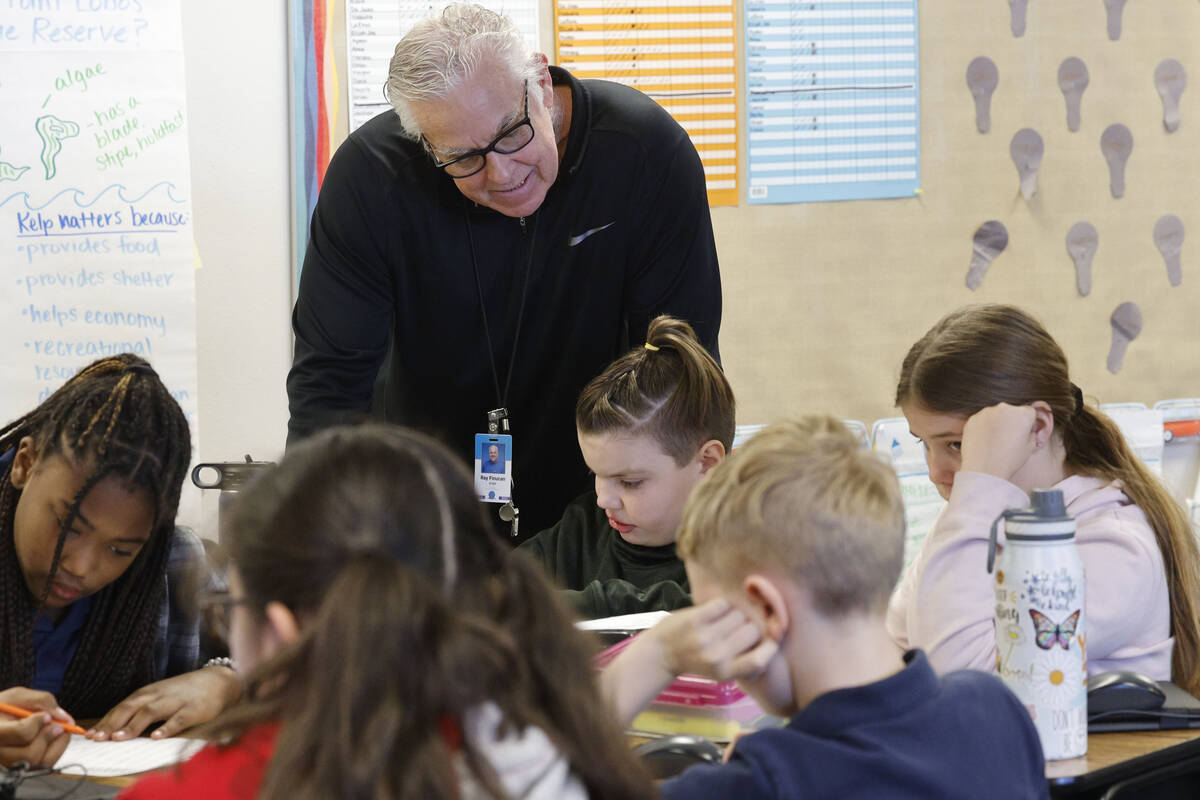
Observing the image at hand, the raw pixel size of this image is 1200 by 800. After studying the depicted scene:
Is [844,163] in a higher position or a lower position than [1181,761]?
higher

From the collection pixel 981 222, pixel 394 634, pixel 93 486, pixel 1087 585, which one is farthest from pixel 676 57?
pixel 394 634

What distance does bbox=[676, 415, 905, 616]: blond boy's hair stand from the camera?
1.00 metres

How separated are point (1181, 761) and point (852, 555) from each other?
0.53 m

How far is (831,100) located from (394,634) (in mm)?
2498

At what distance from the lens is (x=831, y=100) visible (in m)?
2.97

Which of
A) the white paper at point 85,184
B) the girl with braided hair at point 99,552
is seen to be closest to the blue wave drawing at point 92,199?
the white paper at point 85,184

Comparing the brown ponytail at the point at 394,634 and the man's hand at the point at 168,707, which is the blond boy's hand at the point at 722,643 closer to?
the brown ponytail at the point at 394,634

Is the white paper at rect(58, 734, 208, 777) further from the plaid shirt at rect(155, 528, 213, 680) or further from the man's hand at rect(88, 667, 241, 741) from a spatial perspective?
the plaid shirt at rect(155, 528, 213, 680)

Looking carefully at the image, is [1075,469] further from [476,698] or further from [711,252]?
[476,698]

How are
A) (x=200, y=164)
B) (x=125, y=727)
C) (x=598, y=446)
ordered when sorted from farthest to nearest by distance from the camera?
(x=200, y=164) < (x=598, y=446) < (x=125, y=727)

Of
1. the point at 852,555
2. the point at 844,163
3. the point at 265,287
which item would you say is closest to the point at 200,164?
the point at 265,287

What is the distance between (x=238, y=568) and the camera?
0.85 meters

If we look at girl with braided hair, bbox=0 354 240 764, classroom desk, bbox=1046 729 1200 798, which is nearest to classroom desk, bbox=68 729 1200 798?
classroom desk, bbox=1046 729 1200 798

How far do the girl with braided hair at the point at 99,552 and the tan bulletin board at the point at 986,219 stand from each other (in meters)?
1.66
